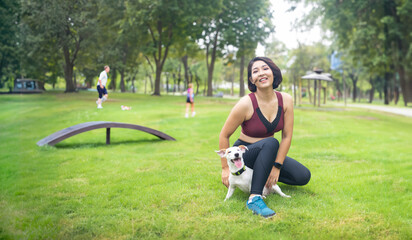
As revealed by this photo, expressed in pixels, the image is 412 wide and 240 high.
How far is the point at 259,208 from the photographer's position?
400cm

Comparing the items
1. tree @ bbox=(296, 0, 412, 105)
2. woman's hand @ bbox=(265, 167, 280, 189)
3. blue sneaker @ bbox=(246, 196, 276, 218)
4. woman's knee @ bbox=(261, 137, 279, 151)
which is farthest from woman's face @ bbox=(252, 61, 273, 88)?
tree @ bbox=(296, 0, 412, 105)

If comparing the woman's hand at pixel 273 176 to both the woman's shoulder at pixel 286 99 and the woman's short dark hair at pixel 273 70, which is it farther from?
the woman's short dark hair at pixel 273 70

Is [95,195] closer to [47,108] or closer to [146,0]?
[47,108]

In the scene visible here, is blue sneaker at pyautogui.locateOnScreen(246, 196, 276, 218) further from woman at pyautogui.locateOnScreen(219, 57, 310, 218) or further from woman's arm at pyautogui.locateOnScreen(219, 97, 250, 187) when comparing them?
woman's arm at pyautogui.locateOnScreen(219, 97, 250, 187)

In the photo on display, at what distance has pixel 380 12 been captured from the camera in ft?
89.8

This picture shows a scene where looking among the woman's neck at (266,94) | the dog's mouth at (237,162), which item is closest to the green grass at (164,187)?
the dog's mouth at (237,162)

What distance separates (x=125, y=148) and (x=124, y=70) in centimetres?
359

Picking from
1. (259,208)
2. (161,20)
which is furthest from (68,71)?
(259,208)

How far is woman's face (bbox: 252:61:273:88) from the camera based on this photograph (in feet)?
13.3

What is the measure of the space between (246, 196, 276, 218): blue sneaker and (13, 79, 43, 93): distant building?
1076 centimetres

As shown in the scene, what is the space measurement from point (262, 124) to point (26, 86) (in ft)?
38.3

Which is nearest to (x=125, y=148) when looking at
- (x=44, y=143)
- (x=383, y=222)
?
(x=44, y=143)

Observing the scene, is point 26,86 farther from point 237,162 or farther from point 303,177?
point 303,177

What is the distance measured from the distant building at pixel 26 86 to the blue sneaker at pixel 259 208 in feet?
35.3
